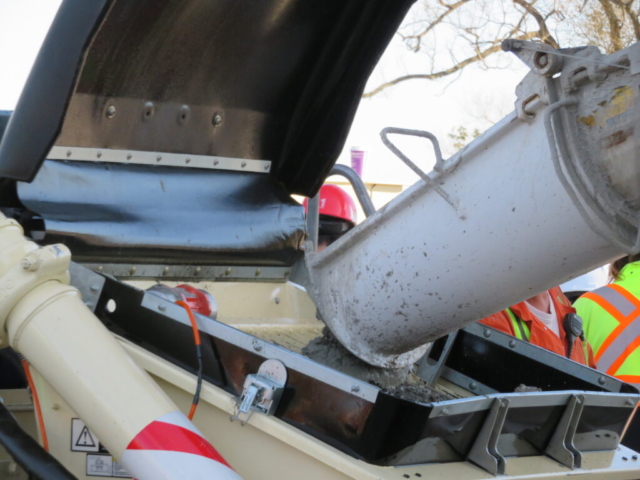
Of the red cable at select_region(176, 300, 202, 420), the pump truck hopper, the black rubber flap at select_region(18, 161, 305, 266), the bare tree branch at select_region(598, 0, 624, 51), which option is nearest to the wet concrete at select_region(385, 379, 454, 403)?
the pump truck hopper

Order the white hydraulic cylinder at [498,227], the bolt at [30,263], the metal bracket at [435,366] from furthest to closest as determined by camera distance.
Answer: the metal bracket at [435,366] < the bolt at [30,263] < the white hydraulic cylinder at [498,227]

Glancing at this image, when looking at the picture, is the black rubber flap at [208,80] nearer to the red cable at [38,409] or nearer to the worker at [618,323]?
the red cable at [38,409]

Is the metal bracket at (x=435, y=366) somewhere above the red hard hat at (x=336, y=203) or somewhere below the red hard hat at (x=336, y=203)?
below

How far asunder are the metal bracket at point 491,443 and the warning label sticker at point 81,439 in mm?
778

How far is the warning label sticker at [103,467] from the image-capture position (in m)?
1.60

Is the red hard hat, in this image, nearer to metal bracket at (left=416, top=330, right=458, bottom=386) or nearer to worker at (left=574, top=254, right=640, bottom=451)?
worker at (left=574, top=254, right=640, bottom=451)

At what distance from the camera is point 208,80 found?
2.14 metres

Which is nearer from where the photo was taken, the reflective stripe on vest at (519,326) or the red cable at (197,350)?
the red cable at (197,350)

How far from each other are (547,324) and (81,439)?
192cm

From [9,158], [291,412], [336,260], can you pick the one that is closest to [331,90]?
[336,260]

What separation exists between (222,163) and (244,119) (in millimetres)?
144

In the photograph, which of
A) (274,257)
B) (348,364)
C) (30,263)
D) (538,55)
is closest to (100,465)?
(30,263)

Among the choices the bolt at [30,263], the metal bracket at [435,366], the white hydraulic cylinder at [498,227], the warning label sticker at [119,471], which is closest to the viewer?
the white hydraulic cylinder at [498,227]

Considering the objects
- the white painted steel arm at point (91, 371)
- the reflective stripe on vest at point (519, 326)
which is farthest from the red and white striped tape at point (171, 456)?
the reflective stripe on vest at point (519, 326)
